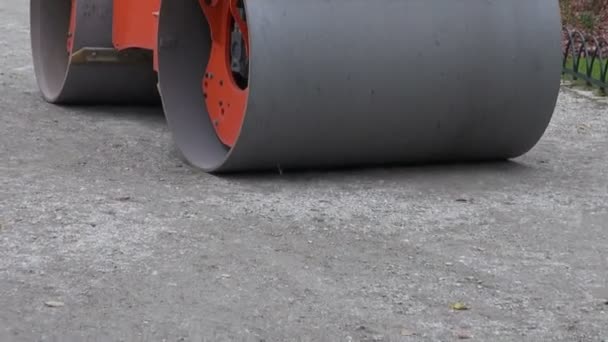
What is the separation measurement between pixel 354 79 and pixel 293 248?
130cm

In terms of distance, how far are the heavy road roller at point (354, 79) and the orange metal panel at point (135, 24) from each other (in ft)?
0.22

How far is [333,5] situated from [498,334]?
2439mm

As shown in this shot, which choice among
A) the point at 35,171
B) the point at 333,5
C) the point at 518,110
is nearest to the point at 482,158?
the point at 518,110

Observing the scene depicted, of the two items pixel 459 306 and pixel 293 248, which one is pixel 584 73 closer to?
pixel 293 248

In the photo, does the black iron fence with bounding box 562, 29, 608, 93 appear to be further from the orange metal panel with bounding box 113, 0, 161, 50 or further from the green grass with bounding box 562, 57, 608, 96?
the orange metal panel with bounding box 113, 0, 161, 50

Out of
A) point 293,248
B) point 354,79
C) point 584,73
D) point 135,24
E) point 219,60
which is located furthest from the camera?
point 584,73

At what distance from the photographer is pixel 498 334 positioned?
4.53 metres

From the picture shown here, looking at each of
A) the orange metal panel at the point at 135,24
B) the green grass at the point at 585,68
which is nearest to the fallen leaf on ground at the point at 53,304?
the orange metal panel at the point at 135,24

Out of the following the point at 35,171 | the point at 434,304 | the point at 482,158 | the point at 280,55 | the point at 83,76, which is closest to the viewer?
the point at 434,304

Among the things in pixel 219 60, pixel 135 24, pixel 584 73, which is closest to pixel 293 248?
pixel 219 60

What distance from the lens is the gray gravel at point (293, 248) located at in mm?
4566

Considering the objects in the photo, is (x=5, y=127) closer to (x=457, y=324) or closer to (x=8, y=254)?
(x=8, y=254)

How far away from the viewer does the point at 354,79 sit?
6.48m

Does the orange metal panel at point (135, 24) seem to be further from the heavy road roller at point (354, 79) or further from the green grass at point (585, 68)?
the green grass at point (585, 68)
